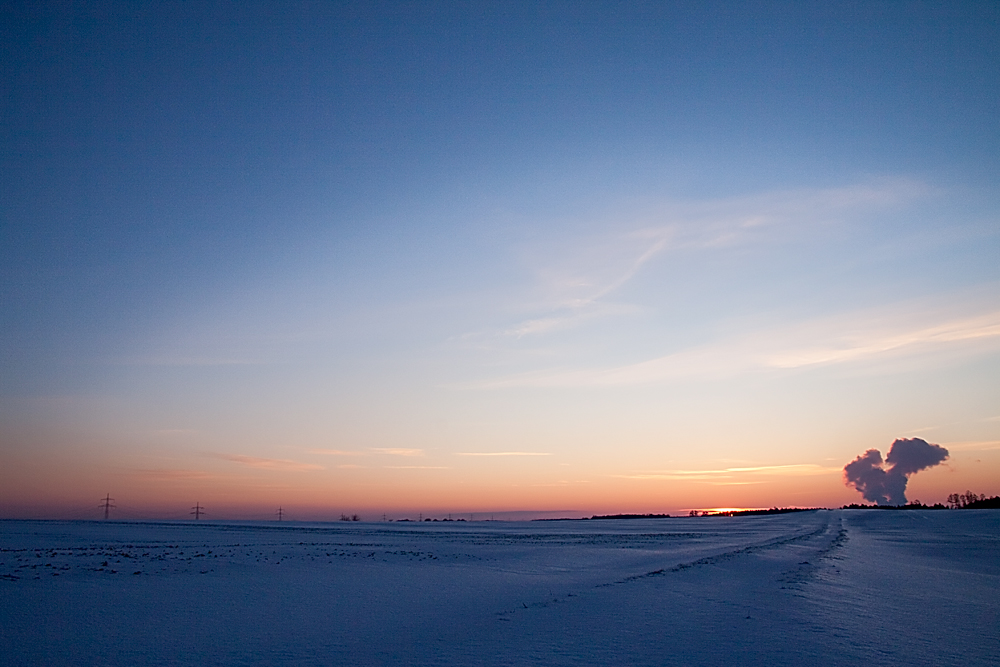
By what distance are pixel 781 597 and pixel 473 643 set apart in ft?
23.4

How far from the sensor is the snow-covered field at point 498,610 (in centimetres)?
812

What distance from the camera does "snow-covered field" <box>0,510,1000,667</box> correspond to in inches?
320

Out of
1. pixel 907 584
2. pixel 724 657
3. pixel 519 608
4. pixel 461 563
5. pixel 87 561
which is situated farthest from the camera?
pixel 461 563

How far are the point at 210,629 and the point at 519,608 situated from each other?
561 cm

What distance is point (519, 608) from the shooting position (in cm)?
1147

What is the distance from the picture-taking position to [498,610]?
1130 centimetres

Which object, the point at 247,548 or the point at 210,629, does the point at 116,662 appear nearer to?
the point at 210,629

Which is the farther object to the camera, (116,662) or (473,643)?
(473,643)

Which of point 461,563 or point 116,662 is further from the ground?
point 116,662

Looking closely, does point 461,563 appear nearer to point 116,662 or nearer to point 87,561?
point 87,561

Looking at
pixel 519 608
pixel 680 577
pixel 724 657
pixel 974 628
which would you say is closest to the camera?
pixel 724 657

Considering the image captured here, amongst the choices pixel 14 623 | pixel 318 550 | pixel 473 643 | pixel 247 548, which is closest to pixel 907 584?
pixel 473 643

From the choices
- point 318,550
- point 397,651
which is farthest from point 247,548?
point 397,651

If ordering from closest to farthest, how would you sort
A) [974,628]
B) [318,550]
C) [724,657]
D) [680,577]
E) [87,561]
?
[724,657], [974,628], [680,577], [87,561], [318,550]
